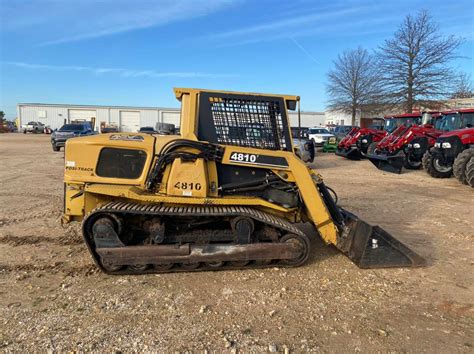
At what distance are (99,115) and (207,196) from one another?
191ft

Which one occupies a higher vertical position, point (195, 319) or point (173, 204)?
point (173, 204)

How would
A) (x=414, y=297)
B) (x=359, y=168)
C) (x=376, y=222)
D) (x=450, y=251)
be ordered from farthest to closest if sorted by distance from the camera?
(x=359, y=168), (x=376, y=222), (x=450, y=251), (x=414, y=297)

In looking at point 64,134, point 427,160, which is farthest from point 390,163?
point 64,134

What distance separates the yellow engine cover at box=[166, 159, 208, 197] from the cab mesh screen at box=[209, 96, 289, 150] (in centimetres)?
48

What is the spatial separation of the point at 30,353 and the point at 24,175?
10.7 meters

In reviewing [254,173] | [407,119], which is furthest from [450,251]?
[407,119]

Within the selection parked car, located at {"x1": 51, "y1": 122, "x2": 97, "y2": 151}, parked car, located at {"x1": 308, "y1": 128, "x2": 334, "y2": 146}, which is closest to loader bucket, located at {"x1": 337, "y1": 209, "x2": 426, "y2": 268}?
parked car, located at {"x1": 51, "y1": 122, "x2": 97, "y2": 151}

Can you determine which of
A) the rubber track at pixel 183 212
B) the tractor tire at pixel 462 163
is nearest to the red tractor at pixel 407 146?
the tractor tire at pixel 462 163

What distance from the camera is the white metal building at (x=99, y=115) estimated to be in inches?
2266

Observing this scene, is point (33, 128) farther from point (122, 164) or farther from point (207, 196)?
point (207, 196)

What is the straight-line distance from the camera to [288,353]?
10.3 ft

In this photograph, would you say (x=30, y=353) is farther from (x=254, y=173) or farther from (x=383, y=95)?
(x=383, y=95)

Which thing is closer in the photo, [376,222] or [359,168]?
[376,222]

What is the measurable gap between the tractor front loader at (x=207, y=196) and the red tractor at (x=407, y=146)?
10.9 meters
